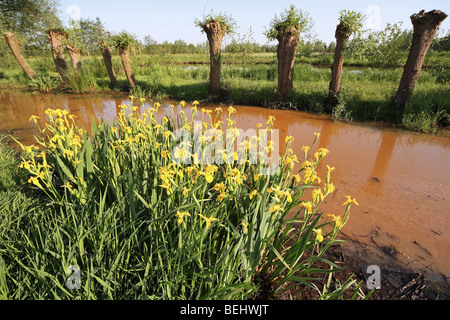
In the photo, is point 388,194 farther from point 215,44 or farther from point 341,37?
point 215,44

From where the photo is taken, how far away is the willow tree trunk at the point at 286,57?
613 centimetres

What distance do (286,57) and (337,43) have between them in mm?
1279

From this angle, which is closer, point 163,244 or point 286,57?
point 163,244

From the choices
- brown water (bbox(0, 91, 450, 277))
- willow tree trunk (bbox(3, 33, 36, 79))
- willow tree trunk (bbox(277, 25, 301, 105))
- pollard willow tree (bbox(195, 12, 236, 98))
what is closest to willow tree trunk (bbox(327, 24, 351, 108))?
brown water (bbox(0, 91, 450, 277))

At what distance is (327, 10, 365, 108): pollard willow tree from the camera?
5.22 metres

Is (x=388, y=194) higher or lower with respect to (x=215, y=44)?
lower

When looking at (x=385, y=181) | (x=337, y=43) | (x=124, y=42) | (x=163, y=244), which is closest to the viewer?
(x=163, y=244)

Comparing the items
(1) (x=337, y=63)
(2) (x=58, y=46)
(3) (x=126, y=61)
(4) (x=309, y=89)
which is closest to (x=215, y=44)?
(4) (x=309, y=89)

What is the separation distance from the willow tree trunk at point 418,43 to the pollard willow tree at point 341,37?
108 centimetres

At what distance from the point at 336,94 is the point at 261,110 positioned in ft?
6.57

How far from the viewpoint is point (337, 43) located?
575 centimetres

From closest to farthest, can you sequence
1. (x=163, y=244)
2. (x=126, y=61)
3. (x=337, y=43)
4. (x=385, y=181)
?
(x=163, y=244) < (x=385, y=181) < (x=337, y=43) < (x=126, y=61)

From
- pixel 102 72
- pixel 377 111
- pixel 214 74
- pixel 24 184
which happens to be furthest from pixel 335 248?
pixel 102 72
